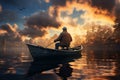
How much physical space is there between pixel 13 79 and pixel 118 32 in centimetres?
14447

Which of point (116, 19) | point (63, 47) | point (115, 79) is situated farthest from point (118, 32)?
point (115, 79)

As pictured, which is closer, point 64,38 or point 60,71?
point 60,71

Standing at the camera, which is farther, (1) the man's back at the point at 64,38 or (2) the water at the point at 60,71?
(1) the man's back at the point at 64,38

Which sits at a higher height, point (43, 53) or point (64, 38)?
point (64, 38)

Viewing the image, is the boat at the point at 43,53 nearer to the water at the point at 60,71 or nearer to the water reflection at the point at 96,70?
the water reflection at the point at 96,70

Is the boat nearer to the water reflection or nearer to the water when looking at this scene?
the water reflection

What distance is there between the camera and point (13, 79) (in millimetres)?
12570

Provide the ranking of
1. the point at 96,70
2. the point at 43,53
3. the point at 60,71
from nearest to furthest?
the point at 60,71 < the point at 96,70 < the point at 43,53

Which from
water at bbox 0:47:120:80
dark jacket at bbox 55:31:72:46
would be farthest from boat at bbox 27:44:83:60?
water at bbox 0:47:120:80

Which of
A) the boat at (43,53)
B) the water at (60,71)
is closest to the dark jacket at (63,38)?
the boat at (43,53)

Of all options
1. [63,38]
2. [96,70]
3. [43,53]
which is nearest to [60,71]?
[96,70]

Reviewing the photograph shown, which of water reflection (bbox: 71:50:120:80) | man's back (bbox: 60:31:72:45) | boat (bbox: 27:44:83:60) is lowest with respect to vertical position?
water reflection (bbox: 71:50:120:80)

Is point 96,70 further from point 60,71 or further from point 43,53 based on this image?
point 43,53

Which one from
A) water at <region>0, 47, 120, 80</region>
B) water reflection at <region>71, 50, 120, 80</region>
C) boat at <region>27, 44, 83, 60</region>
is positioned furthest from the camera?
boat at <region>27, 44, 83, 60</region>
